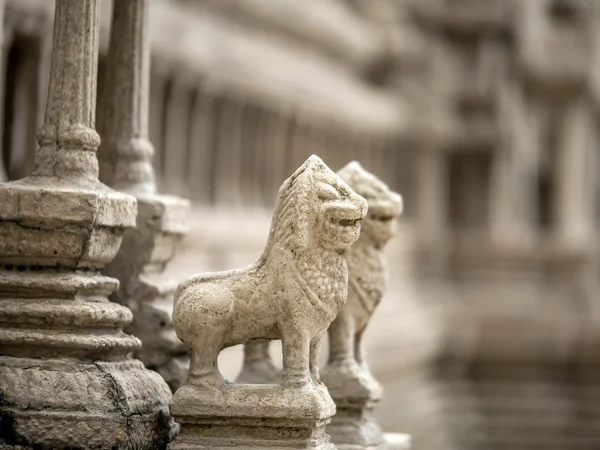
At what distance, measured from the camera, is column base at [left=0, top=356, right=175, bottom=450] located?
6.02m

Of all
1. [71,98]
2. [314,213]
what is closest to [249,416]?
[314,213]

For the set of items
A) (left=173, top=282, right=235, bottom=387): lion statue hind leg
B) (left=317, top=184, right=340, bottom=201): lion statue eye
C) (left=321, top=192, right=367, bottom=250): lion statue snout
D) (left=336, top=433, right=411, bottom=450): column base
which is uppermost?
(left=317, top=184, right=340, bottom=201): lion statue eye

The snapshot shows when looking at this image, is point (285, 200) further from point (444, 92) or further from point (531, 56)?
point (531, 56)

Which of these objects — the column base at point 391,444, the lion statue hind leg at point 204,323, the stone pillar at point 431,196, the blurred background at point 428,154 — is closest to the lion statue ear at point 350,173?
Answer: the column base at point 391,444

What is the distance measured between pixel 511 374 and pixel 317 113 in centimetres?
490

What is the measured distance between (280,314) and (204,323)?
280 mm

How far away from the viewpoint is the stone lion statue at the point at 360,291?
7156 mm

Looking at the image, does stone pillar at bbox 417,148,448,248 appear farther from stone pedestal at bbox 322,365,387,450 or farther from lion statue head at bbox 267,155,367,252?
lion statue head at bbox 267,155,367,252

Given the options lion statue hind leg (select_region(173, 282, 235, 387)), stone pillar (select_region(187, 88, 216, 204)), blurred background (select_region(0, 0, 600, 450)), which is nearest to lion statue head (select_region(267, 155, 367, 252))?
lion statue hind leg (select_region(173, 282, 235, 387))

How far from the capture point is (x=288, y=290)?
19.9ft

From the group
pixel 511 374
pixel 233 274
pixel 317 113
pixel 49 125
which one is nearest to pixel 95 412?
pixel 233 274

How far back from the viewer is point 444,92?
2541 cm

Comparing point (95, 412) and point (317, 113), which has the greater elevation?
point (317, 113)

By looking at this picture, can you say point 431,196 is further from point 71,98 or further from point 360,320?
point 71,98
